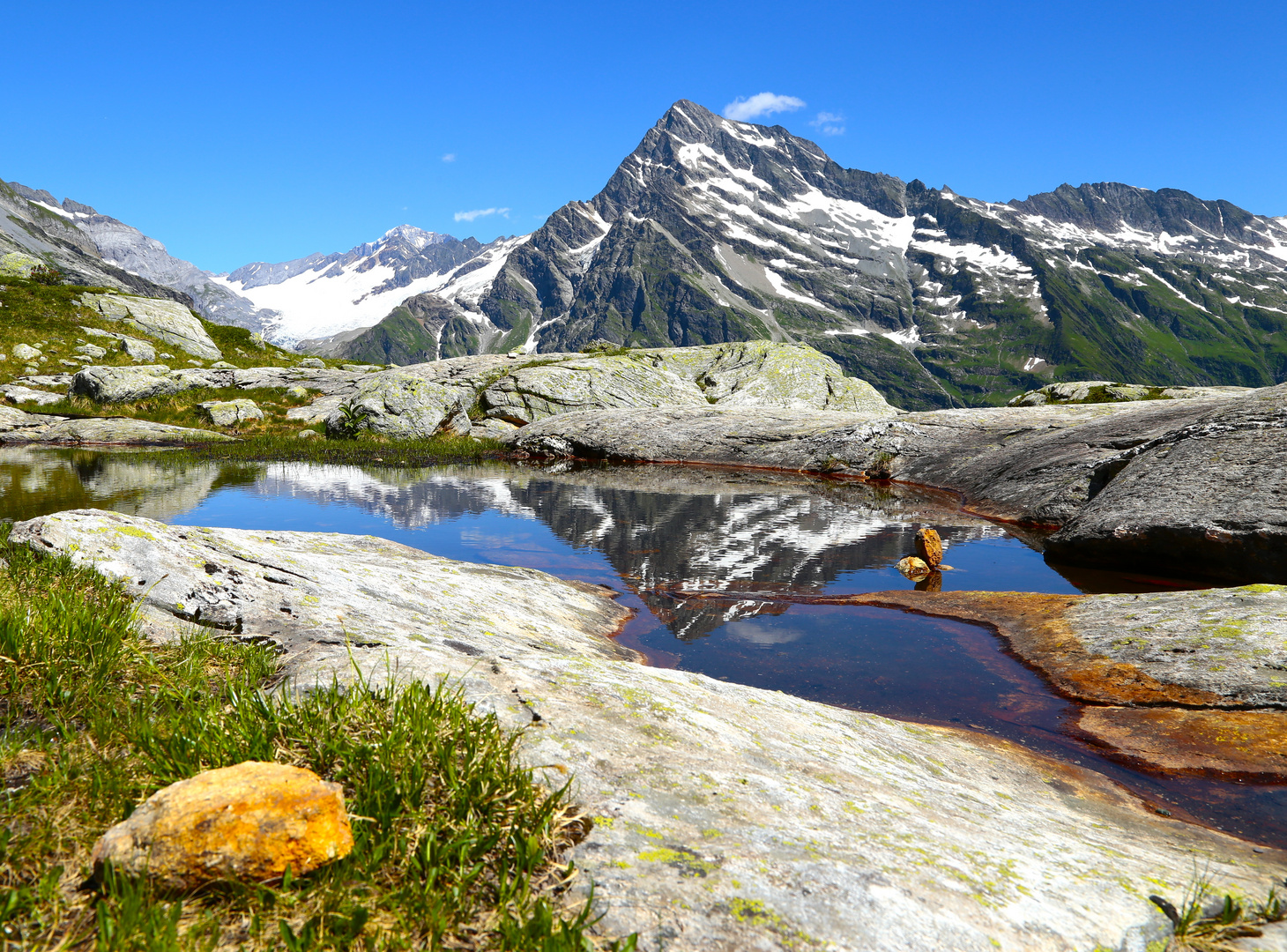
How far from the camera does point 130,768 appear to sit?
3377 mm

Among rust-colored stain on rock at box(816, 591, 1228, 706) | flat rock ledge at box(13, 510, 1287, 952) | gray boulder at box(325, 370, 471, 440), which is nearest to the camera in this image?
flat rock ledge at box(13, 510, 1287, 952)

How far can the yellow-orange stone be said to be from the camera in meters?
2.66

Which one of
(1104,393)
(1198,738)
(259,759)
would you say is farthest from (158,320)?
(1104,393)

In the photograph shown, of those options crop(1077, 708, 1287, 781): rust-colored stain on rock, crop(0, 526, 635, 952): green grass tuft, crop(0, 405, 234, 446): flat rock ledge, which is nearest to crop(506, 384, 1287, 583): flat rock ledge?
crop(1077, 708, 1287, 781): rust-colored stain on rock

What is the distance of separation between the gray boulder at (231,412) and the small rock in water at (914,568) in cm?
4717

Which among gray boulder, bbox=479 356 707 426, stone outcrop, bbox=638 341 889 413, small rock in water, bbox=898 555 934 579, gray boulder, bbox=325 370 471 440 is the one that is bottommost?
small rock in water, bbox=898 555 934 579

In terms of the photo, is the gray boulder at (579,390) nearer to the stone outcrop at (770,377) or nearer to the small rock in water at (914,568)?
the stone outcrop at (770,377)

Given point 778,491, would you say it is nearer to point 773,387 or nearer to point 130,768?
point 130,768

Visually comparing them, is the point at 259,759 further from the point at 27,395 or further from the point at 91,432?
the point at 27,395

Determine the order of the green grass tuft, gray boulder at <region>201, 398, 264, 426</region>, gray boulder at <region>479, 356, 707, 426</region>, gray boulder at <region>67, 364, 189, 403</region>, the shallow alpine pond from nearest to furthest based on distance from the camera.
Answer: the green grass tuft → the shallow alpine pond → gray boulder at <region>201, 398, 264, 426</region> → gray boulder at <region>67, 364, 189, 403</region> → gray boulder at <region>479, 356, 707, 426</region>

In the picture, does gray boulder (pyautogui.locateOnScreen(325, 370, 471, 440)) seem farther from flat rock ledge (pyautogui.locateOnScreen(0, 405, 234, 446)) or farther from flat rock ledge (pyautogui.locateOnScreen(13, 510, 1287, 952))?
flat rock ledge (pyautogui.locateOnScreen(13, 510, 1287, 952))

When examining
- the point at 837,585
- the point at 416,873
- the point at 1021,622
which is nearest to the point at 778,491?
the point at 837,585

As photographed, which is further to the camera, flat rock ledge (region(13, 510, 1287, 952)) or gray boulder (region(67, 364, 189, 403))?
gray boulder (region(67, 364, 189, 403))

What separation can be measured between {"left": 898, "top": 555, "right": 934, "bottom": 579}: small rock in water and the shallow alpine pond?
279mm
